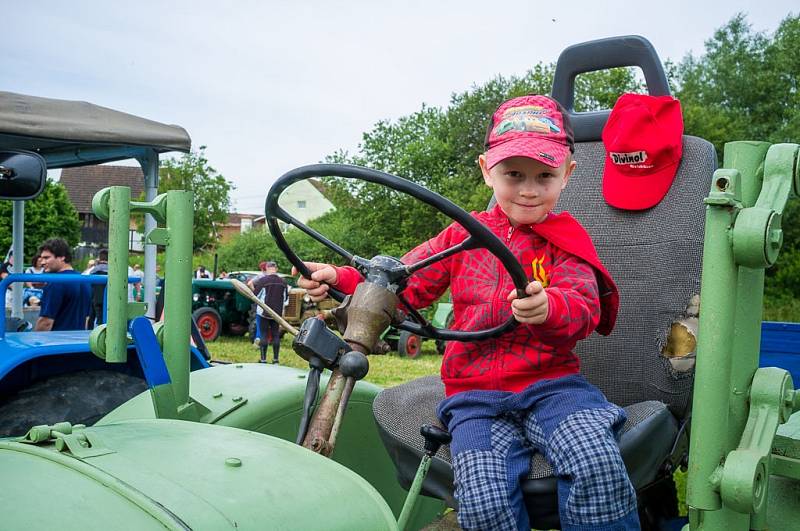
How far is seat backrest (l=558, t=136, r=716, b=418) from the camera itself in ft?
6.76

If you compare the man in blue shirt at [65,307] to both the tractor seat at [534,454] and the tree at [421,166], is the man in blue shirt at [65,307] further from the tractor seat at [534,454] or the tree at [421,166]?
the tree at [421,166]

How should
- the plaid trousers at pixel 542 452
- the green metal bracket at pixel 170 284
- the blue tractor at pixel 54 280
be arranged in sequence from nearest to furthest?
1. the plaid trousers at pixel 542 452
2. the green metal bracket at pixel 170 284
3. the blue tractor at pixel 54 280

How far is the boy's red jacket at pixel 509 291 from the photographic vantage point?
5.77 ft

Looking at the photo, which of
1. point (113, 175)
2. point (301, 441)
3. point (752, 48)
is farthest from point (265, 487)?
point (113, 175)

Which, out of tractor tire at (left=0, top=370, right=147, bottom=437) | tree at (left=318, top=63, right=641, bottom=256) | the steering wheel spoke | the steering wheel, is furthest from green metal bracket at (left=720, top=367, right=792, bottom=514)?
tree at (left=318, top=63, right=641, bottom=256)

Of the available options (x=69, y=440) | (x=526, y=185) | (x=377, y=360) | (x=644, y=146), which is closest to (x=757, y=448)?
(x=526, y=185)

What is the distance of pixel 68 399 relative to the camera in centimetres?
252

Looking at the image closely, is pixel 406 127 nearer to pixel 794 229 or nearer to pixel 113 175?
pixel 794 229

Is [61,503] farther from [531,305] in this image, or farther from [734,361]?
[734,361]

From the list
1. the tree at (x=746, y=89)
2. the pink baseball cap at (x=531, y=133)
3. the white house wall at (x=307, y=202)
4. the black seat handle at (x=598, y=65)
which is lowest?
the pink baseball cap at (x=531, y=133)

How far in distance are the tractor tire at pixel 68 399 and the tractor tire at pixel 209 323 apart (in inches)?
367

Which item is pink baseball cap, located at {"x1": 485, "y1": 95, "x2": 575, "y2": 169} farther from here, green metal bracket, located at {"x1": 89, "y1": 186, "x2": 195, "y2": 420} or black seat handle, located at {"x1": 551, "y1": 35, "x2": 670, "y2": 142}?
green metal bracket, located at {"x1": 89, "y1": 186, "x2": 195, "y2": 420}

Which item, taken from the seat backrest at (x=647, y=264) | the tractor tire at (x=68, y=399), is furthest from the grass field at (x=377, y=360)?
the seat backrest at (x=647, y=264)

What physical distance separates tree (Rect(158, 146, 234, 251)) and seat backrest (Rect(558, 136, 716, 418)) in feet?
81.4
